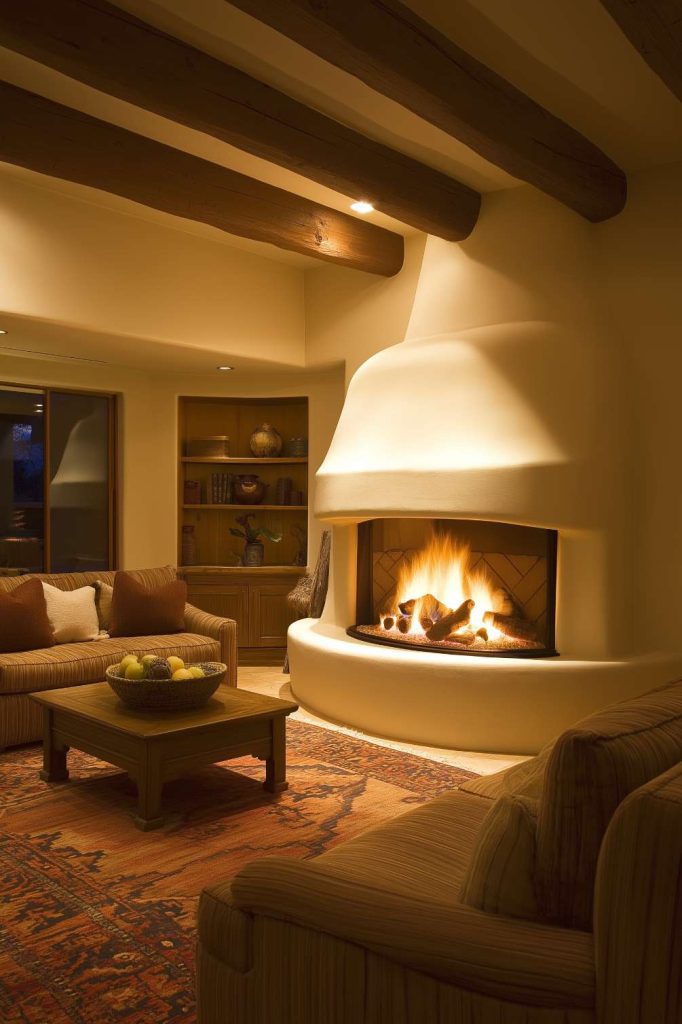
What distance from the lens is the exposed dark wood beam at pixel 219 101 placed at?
2914 mm

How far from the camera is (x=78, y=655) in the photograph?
4.47 m

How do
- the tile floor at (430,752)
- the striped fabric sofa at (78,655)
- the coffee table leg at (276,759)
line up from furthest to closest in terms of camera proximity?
the striped fabric sofa at (78,655), the tile floor at (430,752), the coffee table leg at (276,759)

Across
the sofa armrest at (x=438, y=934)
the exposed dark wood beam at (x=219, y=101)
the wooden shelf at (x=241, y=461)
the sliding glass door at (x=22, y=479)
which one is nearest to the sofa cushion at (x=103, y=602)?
the sliding glass door at (x=22, y=479)

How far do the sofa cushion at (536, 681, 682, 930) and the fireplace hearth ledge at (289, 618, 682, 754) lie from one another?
268cm

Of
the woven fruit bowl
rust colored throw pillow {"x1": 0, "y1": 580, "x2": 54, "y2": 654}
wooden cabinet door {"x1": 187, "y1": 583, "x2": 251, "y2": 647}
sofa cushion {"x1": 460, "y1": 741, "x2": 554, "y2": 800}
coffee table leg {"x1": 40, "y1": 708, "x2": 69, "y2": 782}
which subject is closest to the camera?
sofa cushion {"x1": 460, "y1": 741, "x2": 554, "y2": 800}

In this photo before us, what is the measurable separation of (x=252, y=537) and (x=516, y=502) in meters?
3.03

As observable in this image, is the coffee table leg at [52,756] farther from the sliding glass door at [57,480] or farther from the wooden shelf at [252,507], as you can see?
the wooden shelf at [252,507]

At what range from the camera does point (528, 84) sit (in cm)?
355

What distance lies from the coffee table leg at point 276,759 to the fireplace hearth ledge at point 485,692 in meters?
0.93

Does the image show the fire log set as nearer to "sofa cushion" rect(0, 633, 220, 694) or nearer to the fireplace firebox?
the fireplace firebox

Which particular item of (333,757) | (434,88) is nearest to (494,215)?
(434,88)

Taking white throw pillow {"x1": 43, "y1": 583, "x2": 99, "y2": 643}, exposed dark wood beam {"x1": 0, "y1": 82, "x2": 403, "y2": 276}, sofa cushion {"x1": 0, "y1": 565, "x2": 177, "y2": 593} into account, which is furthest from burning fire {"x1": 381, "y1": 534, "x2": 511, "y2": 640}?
exposed dark wood beam {"x1": 0, "y1": 82, "x2": 403, "y2": 276}

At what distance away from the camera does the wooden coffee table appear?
317 centimetres

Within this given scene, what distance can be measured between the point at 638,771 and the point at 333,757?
2842mm
